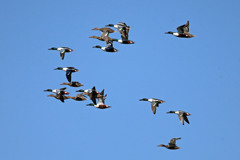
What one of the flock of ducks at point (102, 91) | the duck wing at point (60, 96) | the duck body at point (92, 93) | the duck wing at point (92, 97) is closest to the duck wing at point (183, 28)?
the flock of ducks at point (102, 91)

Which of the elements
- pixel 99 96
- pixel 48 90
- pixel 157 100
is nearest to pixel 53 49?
pixel 48 90

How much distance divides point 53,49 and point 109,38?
6.37 metres

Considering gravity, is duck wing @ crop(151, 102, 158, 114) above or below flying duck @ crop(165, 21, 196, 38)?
below

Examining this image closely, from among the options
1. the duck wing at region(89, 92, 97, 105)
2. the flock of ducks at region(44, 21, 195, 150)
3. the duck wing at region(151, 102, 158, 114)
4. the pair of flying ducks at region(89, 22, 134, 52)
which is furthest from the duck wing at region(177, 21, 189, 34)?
the duck wing at region(89, 92, 97, 105)

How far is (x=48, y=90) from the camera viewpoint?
177 feet

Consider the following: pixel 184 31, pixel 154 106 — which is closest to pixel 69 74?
pixel 154 106

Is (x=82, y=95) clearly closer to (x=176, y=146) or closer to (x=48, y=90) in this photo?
(x=48, y=90)

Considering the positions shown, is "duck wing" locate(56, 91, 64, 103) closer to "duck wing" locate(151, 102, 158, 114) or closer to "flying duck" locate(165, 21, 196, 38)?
"duck wing" locate(151, 102, 158, 114)

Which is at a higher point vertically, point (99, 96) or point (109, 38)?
point (109, 38)

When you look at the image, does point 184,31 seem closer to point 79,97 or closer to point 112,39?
point 112,39

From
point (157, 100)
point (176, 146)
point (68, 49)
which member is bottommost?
point (176, 146)

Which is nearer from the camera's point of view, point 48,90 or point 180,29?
point 180,29

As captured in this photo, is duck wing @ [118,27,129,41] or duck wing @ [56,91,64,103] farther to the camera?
duck wing @ [118,27,129,41]

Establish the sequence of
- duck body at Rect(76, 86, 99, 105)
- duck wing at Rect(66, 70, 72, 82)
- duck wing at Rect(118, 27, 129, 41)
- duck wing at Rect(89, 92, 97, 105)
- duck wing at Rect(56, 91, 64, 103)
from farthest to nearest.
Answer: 1. duck wing at Rect(66, 70, 72, 82)
2. duck wing at Rect(118, 27, 129, 41)
3. duck wing at Rect(56, 91, 64, 103)
4. duck body at Rect(76, 86, 99, 105)
5. duck wing at Rect(89, 92, 97, 105)
